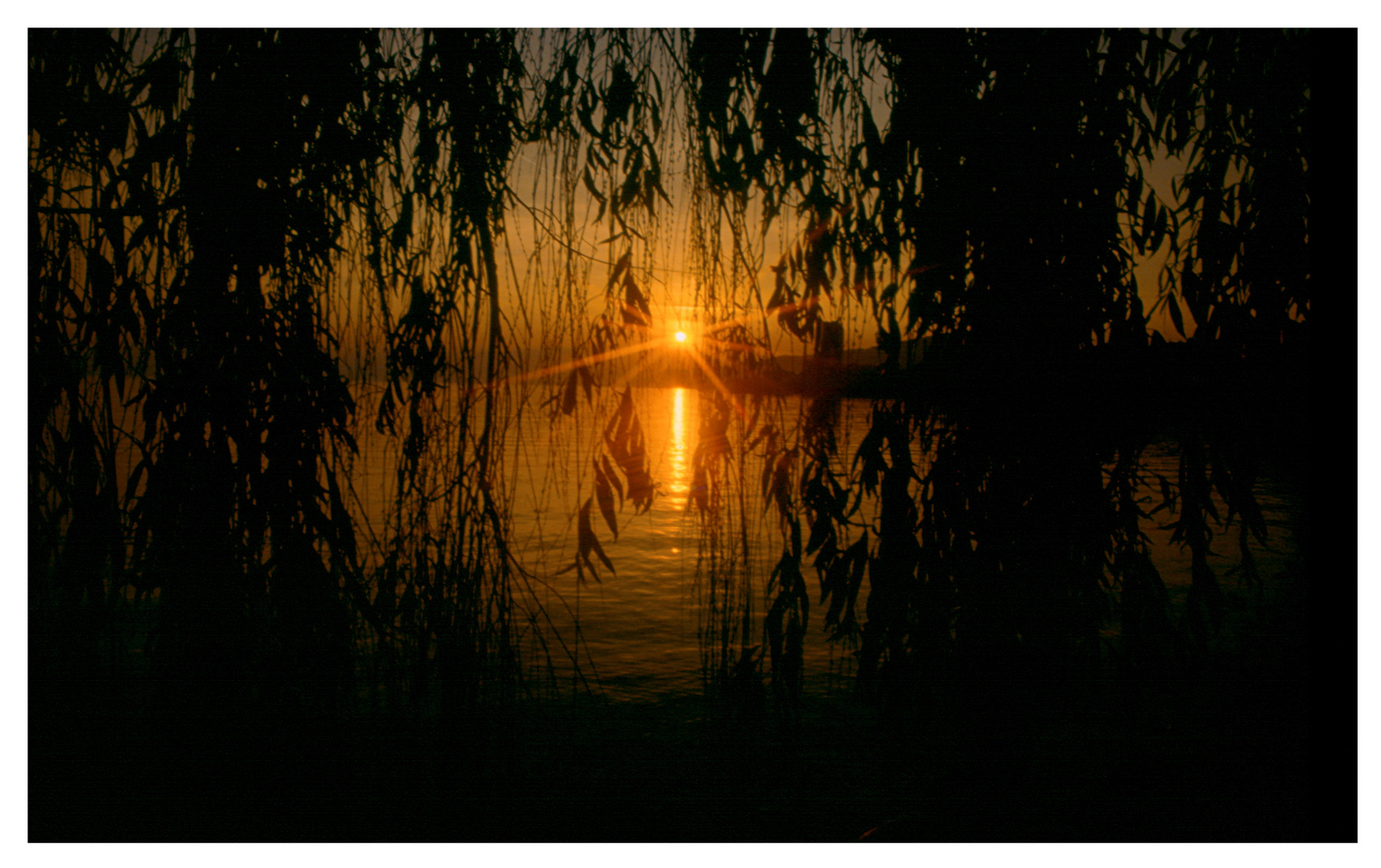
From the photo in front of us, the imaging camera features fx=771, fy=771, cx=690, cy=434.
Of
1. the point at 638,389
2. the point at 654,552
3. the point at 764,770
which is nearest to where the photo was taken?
the point at 638,389

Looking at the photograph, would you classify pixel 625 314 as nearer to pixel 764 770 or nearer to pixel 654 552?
pixel 764 770

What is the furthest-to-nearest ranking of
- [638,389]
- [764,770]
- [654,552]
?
1. [654,552]
2. [764,770]
3. [638,389]

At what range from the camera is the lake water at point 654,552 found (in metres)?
1.09

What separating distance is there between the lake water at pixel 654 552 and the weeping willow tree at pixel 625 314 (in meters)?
0.03

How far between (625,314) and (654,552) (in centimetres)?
211

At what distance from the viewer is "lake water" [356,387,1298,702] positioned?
1093 millimetres

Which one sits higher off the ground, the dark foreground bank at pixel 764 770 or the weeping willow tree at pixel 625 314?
the weeping willow tree at pixel 625 314

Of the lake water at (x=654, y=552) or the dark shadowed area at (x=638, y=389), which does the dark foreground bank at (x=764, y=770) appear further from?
the lake water at (x=654, y=552)

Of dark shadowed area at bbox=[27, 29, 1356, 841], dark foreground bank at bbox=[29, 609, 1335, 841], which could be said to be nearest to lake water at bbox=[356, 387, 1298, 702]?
dark shadowed area at bbox=[27, 29, 1356, 841]

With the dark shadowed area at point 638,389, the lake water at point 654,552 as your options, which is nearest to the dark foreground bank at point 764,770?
the dark shadowed area at point 638,389

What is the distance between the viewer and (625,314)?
43.1 inches

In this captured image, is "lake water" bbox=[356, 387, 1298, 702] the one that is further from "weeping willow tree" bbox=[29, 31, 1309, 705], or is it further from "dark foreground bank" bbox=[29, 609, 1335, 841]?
"dark foreground bank" bbox=[29, 609, 1335, 841]

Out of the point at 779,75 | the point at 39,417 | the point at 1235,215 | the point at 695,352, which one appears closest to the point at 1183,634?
the point at 1235,215

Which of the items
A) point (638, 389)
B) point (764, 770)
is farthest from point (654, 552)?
point (638, 389)
